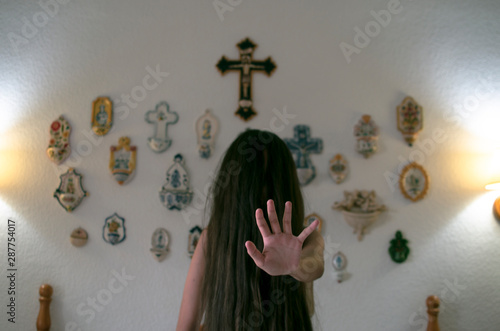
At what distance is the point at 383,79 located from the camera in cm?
196

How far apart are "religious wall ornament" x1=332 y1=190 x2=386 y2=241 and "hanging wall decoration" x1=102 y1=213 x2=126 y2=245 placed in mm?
1089

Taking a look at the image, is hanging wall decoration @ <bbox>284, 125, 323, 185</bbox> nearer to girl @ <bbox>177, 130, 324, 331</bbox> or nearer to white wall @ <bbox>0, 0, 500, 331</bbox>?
white wall @ <bbox>0, 0, 500, 331</bbox>

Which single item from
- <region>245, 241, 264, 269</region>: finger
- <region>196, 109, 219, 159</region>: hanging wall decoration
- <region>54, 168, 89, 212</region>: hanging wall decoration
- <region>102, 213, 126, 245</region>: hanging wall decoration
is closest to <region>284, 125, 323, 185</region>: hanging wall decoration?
<region>196, 109, 219, 159</region>: hanging wall decoration

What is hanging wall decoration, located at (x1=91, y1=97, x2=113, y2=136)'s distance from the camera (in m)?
1.95

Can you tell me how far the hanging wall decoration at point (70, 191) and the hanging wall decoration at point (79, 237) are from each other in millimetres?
119

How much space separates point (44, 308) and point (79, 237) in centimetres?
37

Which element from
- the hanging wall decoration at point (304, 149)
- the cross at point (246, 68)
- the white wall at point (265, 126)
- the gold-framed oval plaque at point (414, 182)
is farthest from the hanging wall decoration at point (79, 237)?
the gold-framed oval plaque at point (414, 182)

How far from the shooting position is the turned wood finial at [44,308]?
1.78 metres

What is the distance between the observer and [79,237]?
1.87 meters

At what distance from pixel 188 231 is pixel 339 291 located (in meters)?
0.81

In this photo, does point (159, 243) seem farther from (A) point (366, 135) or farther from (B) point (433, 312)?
(B) point (433, 312)

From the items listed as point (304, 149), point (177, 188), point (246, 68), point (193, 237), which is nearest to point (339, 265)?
point (304, 149)

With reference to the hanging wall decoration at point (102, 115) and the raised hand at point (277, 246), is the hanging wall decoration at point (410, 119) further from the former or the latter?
the hanging wall decoration at point (102, 115)

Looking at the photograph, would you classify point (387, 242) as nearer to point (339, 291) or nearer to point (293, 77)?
point (339, 291)
